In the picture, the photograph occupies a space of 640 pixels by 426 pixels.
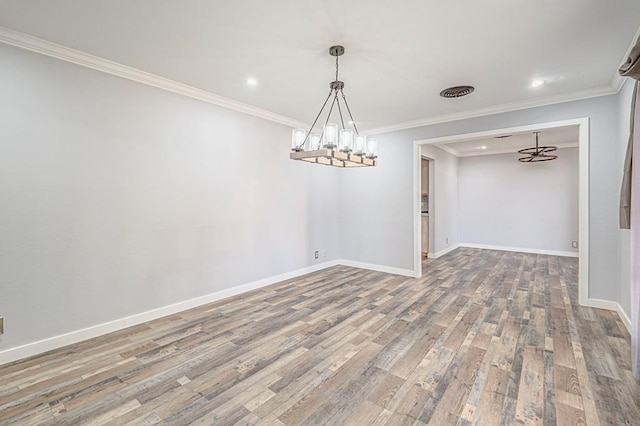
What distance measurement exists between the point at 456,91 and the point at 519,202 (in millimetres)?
5338

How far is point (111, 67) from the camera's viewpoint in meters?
2.84

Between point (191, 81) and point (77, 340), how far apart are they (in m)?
2.84

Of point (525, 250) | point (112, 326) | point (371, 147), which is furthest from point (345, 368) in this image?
point (525, 250)

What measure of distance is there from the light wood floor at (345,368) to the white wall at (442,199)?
306cm

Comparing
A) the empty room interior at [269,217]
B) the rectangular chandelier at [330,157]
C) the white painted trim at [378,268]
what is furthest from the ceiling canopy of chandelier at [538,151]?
the rectangular chandelier at [330,157]

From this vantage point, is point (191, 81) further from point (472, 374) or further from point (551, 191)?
point (551, 191)

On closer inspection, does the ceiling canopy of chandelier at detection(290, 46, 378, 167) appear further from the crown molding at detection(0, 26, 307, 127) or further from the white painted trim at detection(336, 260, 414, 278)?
the white painted trim at detection(336, 260, 414, 278)

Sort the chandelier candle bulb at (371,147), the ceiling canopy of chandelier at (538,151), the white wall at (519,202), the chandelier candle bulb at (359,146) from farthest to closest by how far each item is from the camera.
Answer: the white wall at (519,202) → the ceiling canopy of chandelier at (538,151) → the chandelier candle bulb at (371,147) → the chandelier candle bulb at (359,146)

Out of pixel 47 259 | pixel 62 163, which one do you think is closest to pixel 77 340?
pixel 47 259

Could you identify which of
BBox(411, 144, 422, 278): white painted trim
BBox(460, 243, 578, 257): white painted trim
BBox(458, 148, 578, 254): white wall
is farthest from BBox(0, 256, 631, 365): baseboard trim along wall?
BBox(458, 148, 578, 254): white wall

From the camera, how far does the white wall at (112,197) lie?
244 centimetres

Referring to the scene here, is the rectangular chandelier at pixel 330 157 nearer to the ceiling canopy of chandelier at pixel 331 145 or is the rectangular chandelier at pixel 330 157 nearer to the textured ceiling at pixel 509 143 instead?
the ceiling canopy of chandelier at pixel 331 145

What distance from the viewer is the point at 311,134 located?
2.78 metres

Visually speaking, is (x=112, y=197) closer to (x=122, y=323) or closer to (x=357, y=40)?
(x=122, y=323)
